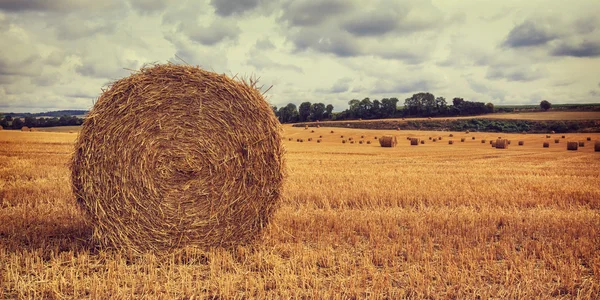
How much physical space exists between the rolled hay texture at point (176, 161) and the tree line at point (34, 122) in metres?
40.5

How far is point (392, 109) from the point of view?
82.4 m

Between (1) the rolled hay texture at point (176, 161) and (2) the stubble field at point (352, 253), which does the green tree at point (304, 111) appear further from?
(1) the rolled hay texture at point (176, 161)

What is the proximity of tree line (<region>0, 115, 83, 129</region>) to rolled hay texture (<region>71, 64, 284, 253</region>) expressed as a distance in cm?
4055

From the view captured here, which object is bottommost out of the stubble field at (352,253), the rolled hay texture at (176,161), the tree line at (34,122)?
the stubble field at (352,253)

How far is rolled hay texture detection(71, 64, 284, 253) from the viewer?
6.04 meters

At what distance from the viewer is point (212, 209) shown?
6.23 m

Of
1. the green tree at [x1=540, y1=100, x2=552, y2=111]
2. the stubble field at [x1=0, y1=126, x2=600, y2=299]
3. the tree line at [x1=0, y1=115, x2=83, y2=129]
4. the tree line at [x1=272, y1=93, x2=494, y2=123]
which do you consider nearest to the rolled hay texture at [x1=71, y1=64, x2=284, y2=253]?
the stubble field at [x1=0, y1=126, x2=600, y2=299]

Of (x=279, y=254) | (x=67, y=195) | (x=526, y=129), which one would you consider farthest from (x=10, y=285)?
(x=526, y=129)

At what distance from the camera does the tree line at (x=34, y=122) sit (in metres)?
45.5

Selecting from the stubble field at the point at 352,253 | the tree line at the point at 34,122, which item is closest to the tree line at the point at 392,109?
the tree line at the point at 34,122

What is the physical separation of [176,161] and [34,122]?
163 feet

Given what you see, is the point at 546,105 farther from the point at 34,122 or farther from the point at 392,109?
the point at 34,122

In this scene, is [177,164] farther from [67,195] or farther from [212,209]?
[67,195]

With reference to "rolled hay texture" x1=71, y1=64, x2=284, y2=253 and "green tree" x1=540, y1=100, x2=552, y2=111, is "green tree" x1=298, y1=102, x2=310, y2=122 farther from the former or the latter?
"rolled hay texture" x1=71, y1=64, x2=284, y2=253
